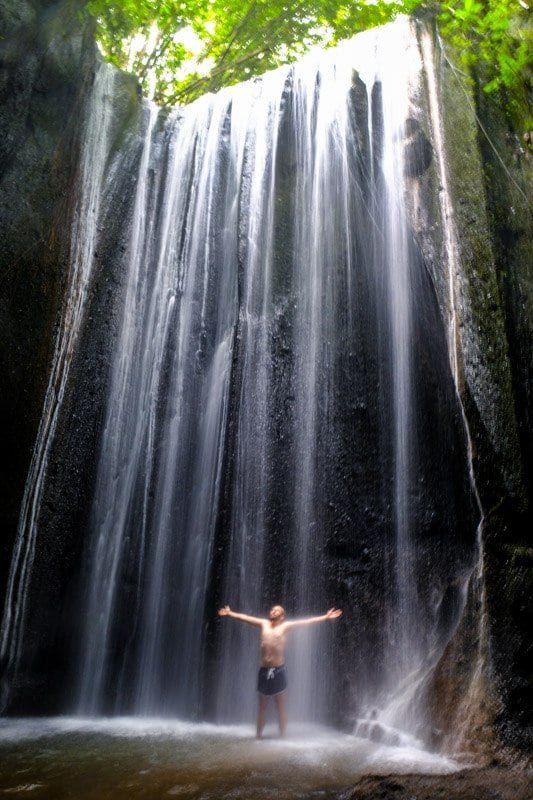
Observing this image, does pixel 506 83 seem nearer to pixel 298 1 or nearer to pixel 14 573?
pixel 298 1

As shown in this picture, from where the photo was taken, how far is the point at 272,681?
227 inches

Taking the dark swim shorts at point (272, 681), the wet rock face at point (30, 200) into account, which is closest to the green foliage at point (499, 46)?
the wet rock face at point (30, 200)

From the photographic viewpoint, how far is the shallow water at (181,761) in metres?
4.11

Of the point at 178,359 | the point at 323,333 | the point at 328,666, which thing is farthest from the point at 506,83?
the point at 328,666

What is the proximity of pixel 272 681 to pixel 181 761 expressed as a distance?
1.19 m

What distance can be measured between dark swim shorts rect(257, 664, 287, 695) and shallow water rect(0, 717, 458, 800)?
0.43m

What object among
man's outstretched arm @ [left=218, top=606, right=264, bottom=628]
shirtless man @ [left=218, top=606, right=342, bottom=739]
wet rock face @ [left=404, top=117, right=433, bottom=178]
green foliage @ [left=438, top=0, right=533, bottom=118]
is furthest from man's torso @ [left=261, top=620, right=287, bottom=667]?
green foliage @ [left=438, top=0, right=533, bottom=118]

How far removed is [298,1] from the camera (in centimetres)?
1190

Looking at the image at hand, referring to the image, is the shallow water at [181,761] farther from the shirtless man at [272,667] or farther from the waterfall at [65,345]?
the waterfall at [65,345]

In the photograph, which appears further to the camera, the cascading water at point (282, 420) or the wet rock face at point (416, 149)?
the wet rock face at point (416, 149)

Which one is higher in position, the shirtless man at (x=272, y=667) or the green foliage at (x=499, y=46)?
the green foliage at (x=499, y=46)

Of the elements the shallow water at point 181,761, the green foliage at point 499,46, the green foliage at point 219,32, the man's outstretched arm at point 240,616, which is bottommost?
the shallow water at point 181,761

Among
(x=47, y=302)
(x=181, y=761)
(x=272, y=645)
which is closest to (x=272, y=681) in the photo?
(x=272, y=645)

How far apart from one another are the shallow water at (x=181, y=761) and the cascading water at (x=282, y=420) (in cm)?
62
